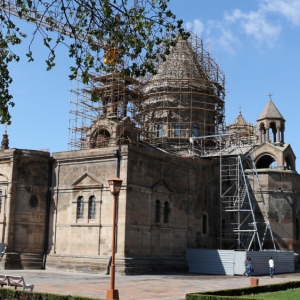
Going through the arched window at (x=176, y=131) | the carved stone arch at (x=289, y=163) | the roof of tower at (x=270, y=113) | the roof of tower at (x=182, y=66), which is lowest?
the carved stone arch at (x=289, y=163)

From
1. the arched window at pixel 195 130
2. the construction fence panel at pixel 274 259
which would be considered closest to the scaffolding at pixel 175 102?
the arched window at pixel 195 130

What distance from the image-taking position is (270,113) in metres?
43.6

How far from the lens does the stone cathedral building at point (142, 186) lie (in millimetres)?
31016

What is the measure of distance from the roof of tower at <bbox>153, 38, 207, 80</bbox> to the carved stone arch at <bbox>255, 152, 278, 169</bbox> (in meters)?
9.15

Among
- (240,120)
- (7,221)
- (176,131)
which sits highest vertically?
(240,120)

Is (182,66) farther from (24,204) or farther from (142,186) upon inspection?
(24,204)

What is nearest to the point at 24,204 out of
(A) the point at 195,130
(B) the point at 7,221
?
(B) the point at 7,221

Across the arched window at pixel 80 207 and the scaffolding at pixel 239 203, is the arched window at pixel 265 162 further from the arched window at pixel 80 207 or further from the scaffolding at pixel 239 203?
the arched window at pixel 80 207

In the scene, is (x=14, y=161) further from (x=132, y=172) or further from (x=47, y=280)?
(x=47, y=280)

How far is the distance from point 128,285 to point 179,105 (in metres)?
23.1

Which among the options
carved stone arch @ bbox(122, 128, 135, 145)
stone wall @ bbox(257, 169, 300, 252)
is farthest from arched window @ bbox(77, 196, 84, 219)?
stone wall @ bbox(257, 169, 300, 252)

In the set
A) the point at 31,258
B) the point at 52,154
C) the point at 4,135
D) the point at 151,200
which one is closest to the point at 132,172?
the point at 151,200

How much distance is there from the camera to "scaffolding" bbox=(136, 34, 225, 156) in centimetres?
4384

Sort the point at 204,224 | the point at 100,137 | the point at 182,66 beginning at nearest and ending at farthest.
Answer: the point at 204,224 → the point at 100,137 → the point at 182,66
